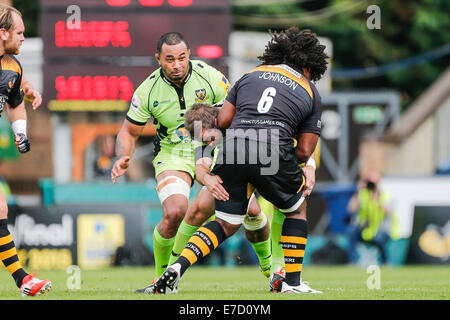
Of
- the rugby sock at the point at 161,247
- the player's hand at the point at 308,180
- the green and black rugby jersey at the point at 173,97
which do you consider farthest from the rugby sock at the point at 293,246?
the green and black rugby jersey at the point at 173,97

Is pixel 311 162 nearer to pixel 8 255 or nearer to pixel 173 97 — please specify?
pixel 173 97

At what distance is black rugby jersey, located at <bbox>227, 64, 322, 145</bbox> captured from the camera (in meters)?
7.59

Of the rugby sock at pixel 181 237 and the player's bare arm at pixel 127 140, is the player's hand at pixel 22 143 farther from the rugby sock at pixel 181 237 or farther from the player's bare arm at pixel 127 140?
the rugby sock at pixel 181 237

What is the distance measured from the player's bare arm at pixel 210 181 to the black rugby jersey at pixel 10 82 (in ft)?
5.17

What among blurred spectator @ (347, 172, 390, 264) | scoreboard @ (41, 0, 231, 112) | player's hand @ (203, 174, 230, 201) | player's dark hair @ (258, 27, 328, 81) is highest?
scoreboard @ (41, 0, 231, 112)

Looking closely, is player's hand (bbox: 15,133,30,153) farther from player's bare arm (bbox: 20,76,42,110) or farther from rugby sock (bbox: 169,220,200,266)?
rugby sock (bbox: 169,220,200,266)

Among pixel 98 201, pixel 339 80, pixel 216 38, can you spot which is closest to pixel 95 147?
pixel 98 201

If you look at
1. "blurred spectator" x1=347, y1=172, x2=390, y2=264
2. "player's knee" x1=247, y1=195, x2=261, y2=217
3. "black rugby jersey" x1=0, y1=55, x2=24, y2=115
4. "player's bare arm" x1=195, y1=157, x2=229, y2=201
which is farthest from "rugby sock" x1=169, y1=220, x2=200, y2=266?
"blurred spectator" x1=347, y1=172, x2=390, y2=264

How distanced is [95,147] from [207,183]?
14577mm

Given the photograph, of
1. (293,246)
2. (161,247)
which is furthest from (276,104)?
(161,247)

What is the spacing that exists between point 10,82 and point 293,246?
2.55m

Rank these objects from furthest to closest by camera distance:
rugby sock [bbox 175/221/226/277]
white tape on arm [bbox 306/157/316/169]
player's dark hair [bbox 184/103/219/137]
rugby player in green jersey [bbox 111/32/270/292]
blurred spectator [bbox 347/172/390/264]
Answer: blurred spectator [bbox 347/172/390/264]
rugby player in green jersey [bbox 111/32/270/292]
white tape on arm [bbox 306/157/316/169]
player's dark hair [bbox 184/103/219/137]
rugby sock [bbox 175/221/226/277]

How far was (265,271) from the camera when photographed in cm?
877

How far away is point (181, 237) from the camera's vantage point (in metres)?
8.55
